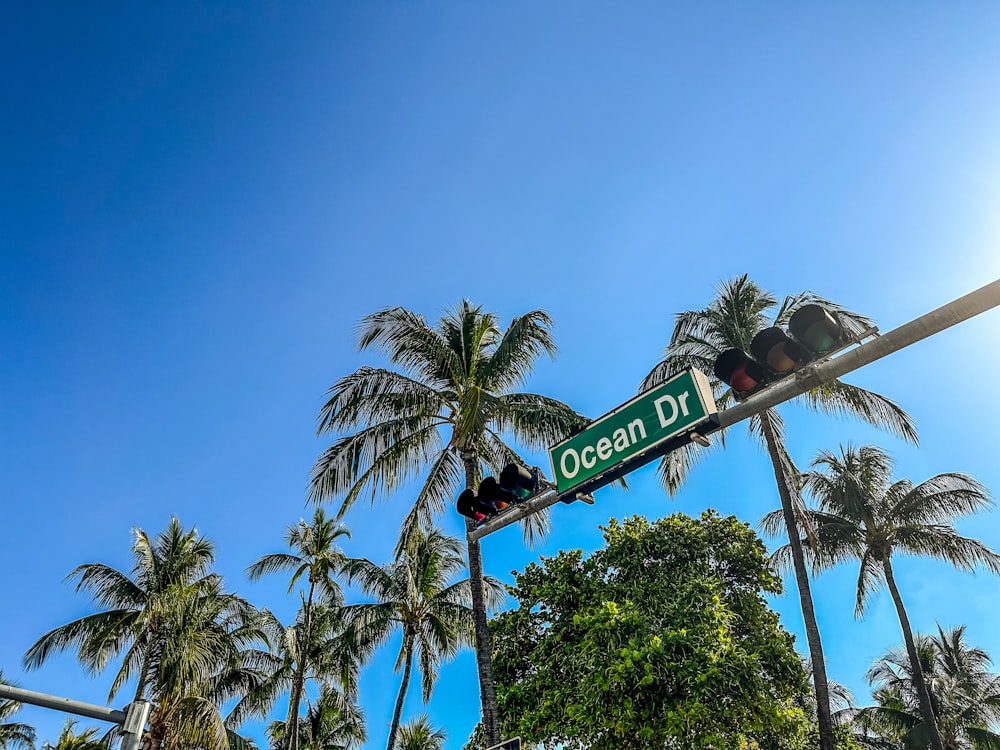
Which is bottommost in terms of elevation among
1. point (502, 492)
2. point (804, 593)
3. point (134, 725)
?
point (134, 725)

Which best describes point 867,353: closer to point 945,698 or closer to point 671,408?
point 671,408

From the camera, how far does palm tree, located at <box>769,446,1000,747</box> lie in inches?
809

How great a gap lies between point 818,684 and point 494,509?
1380cm

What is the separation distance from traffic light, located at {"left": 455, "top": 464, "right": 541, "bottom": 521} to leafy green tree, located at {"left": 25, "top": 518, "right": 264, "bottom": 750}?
17.0 metres

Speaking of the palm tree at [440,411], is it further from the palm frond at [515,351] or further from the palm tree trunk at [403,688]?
the palm tree trunk at [403,688]

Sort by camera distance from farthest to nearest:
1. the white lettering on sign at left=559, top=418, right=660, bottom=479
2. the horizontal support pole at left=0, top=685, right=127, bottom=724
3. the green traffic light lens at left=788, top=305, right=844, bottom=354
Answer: the horizontal support pole at left=0, top=685, right=127, bottom=724
the white lettering on sign at left=559, top=418, right=660, bottom=479
the green traffic light lens at left=788, top=305, right=844, bottom=354

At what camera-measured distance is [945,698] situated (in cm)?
2777

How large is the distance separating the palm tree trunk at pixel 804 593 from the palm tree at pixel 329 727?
23.1 meters

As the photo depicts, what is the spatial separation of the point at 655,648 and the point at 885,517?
1260 centimetres

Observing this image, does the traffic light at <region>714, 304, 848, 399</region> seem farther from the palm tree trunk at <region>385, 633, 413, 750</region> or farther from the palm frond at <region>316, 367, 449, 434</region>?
the palm tree trunk at <region>385, 633, 413, 750</region>

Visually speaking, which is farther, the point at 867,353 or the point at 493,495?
the point at 493,495

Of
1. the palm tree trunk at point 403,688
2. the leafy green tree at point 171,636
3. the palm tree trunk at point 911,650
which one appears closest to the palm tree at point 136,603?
the leafy green tree at point 171,636

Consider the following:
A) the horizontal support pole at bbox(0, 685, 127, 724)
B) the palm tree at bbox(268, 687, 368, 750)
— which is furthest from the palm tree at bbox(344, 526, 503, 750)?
the horizontal support pole at bbox(0, 685, 127, 724)

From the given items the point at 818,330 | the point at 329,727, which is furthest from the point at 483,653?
the point at 329,727
